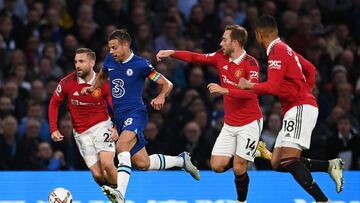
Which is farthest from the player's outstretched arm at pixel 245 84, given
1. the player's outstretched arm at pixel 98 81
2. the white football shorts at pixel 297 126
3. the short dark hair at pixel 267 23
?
the player's outstretched arm at pixel 98 81

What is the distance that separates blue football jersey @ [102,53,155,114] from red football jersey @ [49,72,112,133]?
0.58m

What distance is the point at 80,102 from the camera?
14625mm

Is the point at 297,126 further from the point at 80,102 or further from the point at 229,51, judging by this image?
the point at 80,102

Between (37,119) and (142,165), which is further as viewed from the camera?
(37,119)

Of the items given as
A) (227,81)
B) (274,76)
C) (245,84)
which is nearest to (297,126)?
(274,76)

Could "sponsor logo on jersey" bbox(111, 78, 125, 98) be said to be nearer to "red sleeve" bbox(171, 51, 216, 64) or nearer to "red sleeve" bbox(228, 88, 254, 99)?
"red sleeve" bbox(171, 51, 216, 64)

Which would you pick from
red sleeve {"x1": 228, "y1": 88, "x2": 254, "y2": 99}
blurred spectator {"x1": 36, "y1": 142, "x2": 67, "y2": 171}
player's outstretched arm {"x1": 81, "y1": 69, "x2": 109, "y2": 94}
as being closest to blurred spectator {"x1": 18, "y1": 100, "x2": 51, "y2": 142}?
blurred spectator {"x1": 36, "y1": 142, "x2": 67, "y2": 171}

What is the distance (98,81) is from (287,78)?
90.8 inches

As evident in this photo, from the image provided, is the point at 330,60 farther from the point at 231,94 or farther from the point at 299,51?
the point at 231,94

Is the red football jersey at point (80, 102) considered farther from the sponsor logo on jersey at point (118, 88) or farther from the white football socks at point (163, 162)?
the white football socks at point (163, 162)

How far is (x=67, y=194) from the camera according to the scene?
13.7m

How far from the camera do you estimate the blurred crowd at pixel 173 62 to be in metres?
17.5

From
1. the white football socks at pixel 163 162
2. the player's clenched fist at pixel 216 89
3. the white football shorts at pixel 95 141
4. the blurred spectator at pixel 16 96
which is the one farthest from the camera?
the blurred spectator at pixel 16 96

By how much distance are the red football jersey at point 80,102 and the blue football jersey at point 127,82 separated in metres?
0.58
